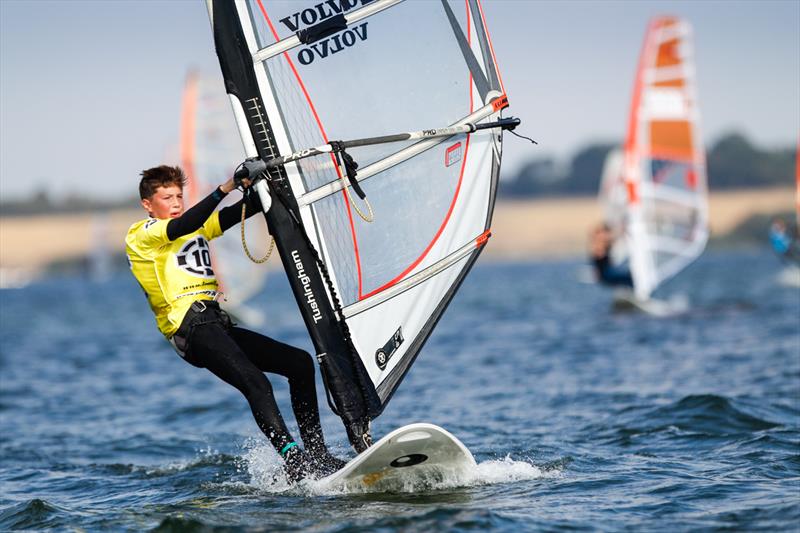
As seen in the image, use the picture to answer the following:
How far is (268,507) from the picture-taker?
582 centimetres

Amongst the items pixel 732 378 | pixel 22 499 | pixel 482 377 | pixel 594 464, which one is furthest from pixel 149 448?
pixel 732 378

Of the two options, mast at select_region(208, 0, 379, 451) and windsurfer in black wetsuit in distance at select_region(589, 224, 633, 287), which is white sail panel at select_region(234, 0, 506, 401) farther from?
windsurfer in black wetsuit in distance at select_region(589, 224, 633, 287)

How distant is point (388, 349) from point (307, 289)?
641 mm

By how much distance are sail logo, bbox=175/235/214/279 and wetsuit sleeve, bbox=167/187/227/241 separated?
263 millimetres

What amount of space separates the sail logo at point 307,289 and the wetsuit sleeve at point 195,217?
2.01ft

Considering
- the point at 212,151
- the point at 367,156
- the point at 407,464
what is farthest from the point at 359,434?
the point at 212,151

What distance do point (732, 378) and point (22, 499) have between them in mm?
7214

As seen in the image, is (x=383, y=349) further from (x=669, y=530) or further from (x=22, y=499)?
(x=22, y=499)

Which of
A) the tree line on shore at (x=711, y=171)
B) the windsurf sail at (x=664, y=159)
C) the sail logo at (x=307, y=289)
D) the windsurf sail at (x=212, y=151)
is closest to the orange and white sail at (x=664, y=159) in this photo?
the windsurf sail at (x=664, y=159)

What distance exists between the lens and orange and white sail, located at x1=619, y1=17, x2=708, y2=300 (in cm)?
2231

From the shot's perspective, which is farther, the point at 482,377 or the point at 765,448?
the point at 482,377

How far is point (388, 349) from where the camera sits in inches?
250

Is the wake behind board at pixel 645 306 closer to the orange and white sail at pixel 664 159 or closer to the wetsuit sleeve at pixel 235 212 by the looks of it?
the orange and white sail at pixel 664 159

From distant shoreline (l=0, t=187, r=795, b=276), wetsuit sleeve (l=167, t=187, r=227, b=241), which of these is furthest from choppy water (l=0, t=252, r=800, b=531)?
distant shoreline (l=0, t=187, r=795, b=276)
